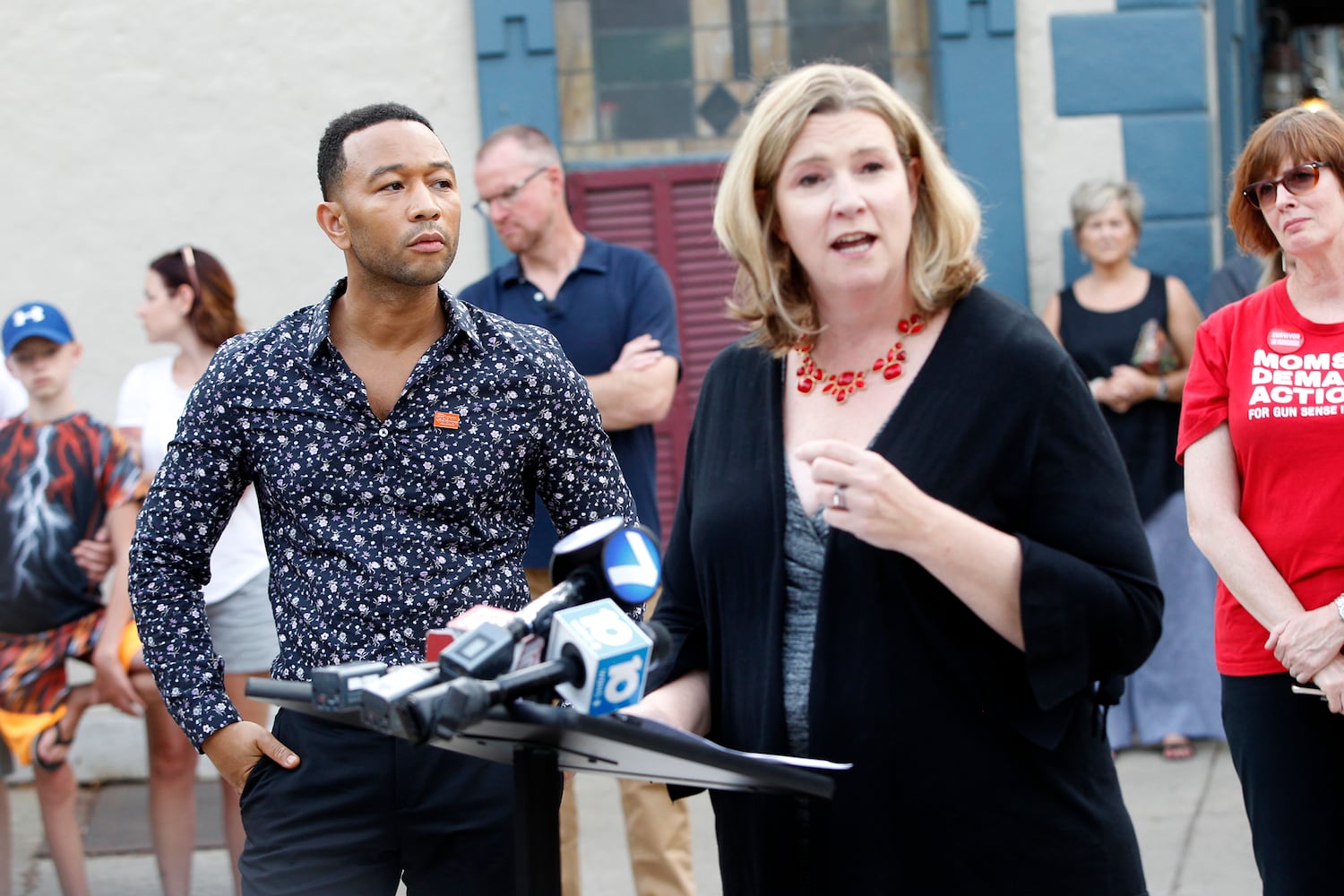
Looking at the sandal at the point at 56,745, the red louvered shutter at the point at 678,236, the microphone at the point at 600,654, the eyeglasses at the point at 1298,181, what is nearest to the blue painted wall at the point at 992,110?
the red louvered shutter at the point at 678,236

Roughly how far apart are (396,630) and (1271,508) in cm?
179

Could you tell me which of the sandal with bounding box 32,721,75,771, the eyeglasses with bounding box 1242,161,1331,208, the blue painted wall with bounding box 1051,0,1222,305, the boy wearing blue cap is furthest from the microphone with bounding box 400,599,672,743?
the blue painted wall with bounding box 1051,0,1222,305

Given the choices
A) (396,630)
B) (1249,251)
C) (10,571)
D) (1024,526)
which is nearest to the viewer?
(1024,526)

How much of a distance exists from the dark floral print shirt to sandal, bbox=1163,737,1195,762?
402cm

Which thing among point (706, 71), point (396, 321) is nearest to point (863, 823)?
point (396, 321)

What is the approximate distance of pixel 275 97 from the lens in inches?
257

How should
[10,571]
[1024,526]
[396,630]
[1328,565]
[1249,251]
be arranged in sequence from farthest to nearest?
1. [10,571]
2. [1249,251]
3. [1328,565]
4. [396,630]
5. [1024,526]

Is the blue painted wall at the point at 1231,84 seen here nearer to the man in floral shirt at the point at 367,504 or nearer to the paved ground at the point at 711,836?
the paved ground at the point at 711,836

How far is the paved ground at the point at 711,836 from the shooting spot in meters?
5.20

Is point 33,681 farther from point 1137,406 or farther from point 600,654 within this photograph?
point 1137,406

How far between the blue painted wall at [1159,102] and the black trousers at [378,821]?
14.7 ft

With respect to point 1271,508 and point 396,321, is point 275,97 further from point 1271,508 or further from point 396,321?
point 1271,508

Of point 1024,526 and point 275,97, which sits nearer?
point 1024,526

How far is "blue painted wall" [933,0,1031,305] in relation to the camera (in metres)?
6.66
